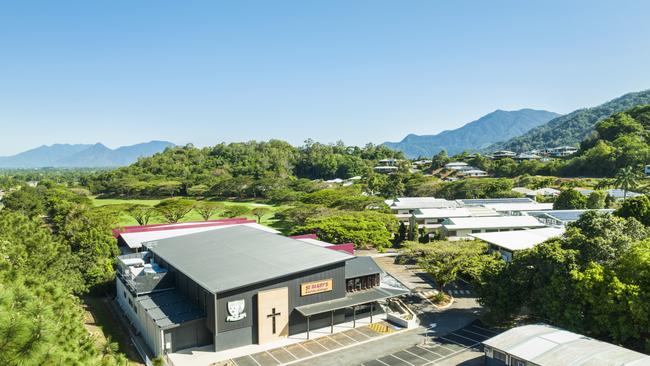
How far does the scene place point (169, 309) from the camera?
100.0 feet

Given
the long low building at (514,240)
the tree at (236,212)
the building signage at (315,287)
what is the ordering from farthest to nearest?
the tree at (236,212) → the long low building at (514,240) → the building signage at (315,287)

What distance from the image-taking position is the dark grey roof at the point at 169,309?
94.0 ft

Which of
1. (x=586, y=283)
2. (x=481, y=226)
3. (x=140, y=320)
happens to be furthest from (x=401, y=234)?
(x=140, y=320)

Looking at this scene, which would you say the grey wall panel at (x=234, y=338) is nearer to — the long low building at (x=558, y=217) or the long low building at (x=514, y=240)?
the long low building at (x=514, y=240)

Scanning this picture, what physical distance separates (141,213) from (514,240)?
6031cm

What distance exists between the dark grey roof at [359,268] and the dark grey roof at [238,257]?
74.4 inches

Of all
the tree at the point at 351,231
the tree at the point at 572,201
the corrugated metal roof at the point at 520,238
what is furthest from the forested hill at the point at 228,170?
the corrugated metal roof at the point at 520,238

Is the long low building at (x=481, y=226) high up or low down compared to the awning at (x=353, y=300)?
up

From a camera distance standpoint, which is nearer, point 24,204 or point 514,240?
point 514,240

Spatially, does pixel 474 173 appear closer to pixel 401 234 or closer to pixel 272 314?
pixel 401 234

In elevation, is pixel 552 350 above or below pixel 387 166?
below

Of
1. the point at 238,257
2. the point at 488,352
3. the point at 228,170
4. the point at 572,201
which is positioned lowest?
the point at 488,352

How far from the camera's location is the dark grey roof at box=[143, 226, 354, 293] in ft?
98.0

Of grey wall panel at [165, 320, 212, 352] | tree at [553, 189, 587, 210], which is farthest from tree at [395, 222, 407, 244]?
grey wall panel at [165, 320, 212, 352]
